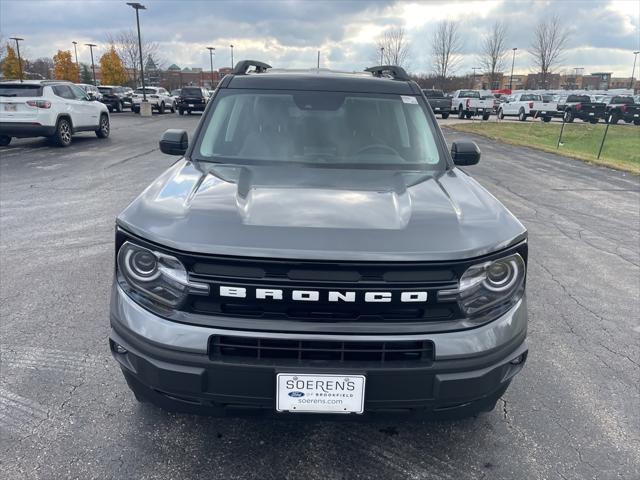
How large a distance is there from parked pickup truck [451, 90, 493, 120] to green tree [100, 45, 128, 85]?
48.1m

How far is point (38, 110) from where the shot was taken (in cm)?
1365

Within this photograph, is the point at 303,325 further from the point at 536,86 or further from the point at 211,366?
the point at 536,86

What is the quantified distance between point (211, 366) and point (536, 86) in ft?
237

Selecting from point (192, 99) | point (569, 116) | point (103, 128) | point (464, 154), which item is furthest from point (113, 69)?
point (464, 154)

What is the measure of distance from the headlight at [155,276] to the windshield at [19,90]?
13779 mm

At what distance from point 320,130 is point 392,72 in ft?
4.16

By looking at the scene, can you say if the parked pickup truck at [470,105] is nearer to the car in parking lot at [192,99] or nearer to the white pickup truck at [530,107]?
the white pickup truck at [530,107]

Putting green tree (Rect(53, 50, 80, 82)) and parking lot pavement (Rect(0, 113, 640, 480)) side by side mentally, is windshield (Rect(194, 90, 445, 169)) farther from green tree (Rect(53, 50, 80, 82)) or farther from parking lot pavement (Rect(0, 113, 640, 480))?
green tree (Rect(53, 50, 80, 82))

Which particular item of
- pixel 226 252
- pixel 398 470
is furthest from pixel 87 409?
pixel 398 470

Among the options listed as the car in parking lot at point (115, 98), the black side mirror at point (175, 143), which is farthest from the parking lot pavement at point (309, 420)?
Result: the car in parking lot at point (115, 98)

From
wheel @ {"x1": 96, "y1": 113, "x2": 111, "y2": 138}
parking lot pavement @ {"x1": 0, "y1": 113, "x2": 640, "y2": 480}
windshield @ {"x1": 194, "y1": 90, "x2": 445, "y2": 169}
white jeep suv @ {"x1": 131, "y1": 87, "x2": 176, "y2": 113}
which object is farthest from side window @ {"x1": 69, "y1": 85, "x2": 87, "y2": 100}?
white jeep suv @ {"x1": 131, "y1": 87, "x2": 176, "y2": 113}

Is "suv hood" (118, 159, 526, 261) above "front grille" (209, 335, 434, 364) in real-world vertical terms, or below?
above

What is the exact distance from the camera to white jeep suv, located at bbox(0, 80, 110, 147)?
13477 millimetres

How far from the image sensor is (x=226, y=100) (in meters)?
3.69
